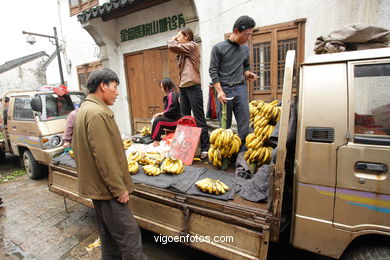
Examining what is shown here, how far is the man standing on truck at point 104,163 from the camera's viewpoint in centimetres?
188

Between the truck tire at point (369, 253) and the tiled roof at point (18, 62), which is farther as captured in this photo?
the tiled roof at point (18, 62)

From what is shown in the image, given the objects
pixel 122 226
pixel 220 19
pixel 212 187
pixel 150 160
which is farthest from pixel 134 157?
pixel 220 19

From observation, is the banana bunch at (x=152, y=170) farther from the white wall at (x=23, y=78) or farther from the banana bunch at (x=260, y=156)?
the white wall at (x=23, y=78)

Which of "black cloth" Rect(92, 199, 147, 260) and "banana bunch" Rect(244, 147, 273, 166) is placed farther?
"banana bunch" Rect(244, 147, 273, 166)

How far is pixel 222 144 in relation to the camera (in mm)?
2963

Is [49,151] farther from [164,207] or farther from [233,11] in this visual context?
[233,11]

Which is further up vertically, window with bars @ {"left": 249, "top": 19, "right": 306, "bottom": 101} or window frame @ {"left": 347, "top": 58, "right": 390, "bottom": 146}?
window with bars @ {"left": 249, "top": 19, "right": 306, "bottom": 101}

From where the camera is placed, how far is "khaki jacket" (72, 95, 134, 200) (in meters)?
1.86

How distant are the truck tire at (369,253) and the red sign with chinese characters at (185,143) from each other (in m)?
2.15

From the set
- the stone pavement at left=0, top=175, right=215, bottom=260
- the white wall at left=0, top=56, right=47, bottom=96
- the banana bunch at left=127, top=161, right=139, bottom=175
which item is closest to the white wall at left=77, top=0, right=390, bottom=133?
the banana bunch at left=127, top=161, right=139, bottom=175

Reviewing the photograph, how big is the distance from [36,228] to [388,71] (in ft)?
16.6

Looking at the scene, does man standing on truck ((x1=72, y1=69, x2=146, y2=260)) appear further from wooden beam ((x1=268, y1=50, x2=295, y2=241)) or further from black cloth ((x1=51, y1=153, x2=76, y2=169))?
black cloth ((x1=51, y1=153, x2=76, y2=169))

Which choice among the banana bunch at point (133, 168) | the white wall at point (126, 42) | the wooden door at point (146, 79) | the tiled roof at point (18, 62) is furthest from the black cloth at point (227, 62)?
the tiled roof at point (18, 62)

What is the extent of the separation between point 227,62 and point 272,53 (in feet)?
7.42
